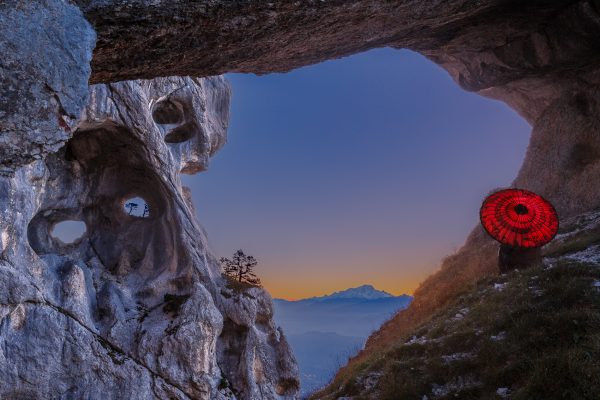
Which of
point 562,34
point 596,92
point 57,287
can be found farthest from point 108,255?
point 596,92

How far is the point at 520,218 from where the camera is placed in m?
16.8

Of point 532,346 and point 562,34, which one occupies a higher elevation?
point 562,34

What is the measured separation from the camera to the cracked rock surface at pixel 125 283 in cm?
1922

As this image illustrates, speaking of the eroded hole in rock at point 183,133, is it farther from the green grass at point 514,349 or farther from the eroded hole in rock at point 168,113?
the green grass at point 514,349

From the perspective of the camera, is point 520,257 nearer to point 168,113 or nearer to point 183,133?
point 183,133

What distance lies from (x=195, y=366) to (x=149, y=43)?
2127cm

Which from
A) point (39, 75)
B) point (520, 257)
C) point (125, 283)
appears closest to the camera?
point (39, 75)

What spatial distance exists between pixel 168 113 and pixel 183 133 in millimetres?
2031

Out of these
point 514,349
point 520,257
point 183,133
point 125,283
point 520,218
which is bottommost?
point 514,349

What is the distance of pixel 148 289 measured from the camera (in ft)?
86.7

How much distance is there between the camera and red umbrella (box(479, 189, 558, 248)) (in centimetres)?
1622

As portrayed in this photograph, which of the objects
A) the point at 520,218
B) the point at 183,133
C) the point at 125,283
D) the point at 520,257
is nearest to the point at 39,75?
the point at 520,257

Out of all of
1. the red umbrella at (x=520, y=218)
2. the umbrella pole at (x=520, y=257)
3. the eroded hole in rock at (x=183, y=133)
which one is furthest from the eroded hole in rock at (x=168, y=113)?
the umbrella pole at (x=520, y=257)

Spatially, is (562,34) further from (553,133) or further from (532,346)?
(532,346)
